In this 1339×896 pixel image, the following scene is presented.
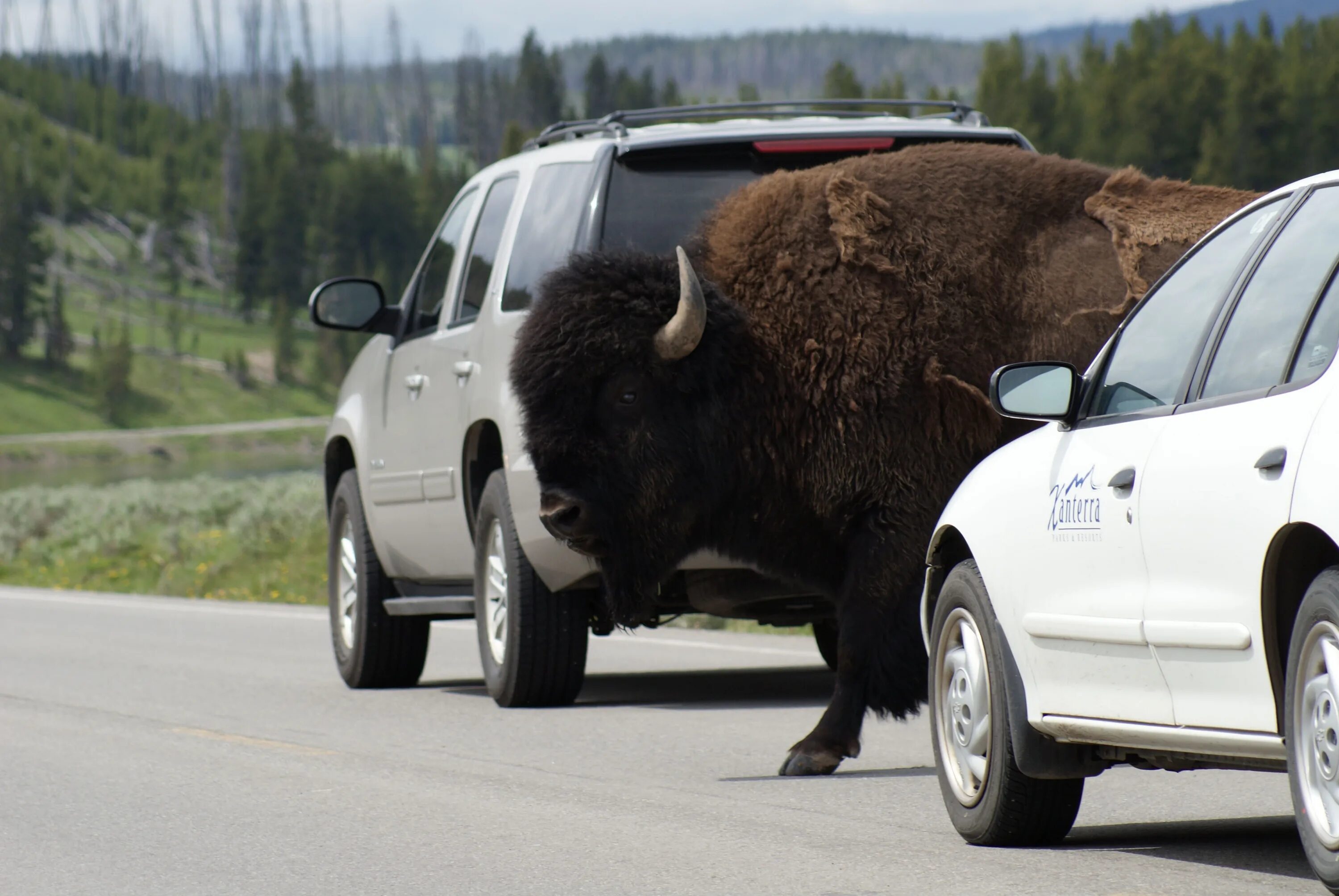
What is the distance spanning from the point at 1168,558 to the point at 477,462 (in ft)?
19.6

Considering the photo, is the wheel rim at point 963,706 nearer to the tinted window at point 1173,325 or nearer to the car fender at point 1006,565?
the car fender at point 1006,565

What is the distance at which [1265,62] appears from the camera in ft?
445

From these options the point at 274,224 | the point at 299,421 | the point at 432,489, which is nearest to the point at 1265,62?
the point at 299,421

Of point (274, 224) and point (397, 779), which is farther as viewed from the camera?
point (274, 224)

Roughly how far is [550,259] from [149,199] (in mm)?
173840

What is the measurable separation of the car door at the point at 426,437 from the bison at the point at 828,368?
2.21 m

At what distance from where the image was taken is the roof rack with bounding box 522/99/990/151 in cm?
1027

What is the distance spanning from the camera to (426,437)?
11.4m

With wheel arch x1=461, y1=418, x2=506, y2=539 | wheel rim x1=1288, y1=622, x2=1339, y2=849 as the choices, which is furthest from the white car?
wheel arch x1=461, y1=418, x2=506, y2=539

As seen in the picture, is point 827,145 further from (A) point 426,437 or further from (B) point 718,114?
(A) point 426,437

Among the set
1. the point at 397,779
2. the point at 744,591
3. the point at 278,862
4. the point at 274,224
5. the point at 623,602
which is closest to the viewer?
the point at 278,862

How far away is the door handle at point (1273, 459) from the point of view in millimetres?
4809

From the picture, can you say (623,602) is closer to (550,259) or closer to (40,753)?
(550,259)

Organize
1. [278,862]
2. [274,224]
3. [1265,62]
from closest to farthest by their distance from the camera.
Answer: [278,862] < [1265,62] < [274,224]
